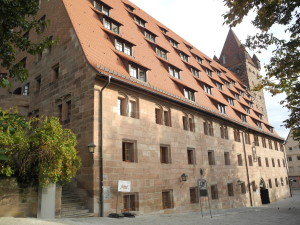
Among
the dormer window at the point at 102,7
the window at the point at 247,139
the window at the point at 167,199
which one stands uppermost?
the dormer window at the point at 102,7

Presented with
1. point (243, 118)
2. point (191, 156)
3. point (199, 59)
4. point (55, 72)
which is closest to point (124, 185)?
point (191, 156)

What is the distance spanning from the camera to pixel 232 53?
4669cm

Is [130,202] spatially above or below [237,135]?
below

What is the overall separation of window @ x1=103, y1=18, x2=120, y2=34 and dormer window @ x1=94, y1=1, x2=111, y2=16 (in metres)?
1.45

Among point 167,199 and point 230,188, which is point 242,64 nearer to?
point 230,188

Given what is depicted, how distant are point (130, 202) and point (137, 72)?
7.28 meters

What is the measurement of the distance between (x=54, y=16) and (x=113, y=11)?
192 inches

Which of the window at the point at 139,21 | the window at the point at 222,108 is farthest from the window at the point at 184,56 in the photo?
the window at the point at 222,108

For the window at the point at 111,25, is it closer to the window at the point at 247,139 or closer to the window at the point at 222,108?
the window at the point at 222,108

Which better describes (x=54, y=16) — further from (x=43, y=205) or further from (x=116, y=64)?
(x=43, y=205)

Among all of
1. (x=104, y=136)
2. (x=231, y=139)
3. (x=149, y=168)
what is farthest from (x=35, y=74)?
(x=231, y=139)

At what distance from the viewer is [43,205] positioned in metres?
9.09

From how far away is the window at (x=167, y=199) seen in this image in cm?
1529

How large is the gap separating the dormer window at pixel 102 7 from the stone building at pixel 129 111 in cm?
7
